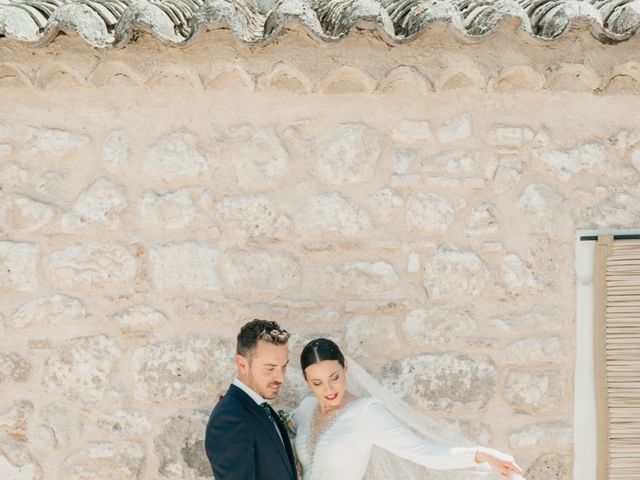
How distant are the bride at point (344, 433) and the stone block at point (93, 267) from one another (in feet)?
3.24

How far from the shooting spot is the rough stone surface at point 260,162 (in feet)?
15.9

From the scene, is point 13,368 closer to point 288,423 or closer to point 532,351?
point 288,423

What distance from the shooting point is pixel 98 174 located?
4.88 meters

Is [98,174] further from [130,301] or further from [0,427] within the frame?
[0,427]

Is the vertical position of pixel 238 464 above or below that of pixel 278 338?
below

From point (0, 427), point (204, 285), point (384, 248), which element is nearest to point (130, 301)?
point (204, 285)

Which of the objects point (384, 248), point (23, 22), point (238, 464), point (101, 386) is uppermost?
point (23, 22)

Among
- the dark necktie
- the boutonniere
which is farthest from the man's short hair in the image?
the boutonniere

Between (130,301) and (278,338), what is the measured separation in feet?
2.86

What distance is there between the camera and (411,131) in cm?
489

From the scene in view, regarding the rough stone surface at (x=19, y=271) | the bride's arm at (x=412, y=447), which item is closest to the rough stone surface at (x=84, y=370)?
the rough stone surface at (x=19, y=271)

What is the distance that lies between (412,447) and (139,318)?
4.64 feet

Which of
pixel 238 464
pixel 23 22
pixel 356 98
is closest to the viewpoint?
Answer: pixel 238 464

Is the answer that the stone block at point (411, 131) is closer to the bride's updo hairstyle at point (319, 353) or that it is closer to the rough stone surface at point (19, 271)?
the bride's updo hairstyle at point (319, 353)
